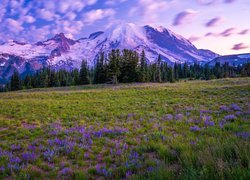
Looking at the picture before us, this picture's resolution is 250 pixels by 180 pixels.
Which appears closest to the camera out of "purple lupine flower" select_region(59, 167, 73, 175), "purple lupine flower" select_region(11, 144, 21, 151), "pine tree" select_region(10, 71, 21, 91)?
"purple lupine flower" select_region(59, 167, 73, 175)

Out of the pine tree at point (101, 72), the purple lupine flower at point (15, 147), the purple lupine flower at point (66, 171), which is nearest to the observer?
the purple lupine flower at point (66, 171)

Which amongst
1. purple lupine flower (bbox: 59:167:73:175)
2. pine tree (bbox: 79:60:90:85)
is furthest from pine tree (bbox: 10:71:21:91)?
purple lupine flower (bbox: 59:167:73:175)

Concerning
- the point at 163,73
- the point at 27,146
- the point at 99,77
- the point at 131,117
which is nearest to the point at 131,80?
the point at 99,77

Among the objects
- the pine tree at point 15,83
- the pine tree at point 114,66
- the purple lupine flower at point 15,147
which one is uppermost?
the pine tree at point 114,66

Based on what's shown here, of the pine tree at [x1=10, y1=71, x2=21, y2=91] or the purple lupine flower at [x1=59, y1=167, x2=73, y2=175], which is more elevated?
A: the pine tree at [x1=10, y1=71, x2=21, y2=91]

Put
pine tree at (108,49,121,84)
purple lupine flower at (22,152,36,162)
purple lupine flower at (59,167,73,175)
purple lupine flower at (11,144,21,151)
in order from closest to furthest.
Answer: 1. purple lupine flower at (59,167,73,175)
2. purple lupine flower at (22,152,36,162)
3. purple lupine flower at (11,144,21,151)
4. pine tree at (108,49,121,84)

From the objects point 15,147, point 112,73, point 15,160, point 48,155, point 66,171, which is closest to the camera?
point 66,171

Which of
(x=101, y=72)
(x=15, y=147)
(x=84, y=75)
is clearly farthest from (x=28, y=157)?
(x=84, y=75)

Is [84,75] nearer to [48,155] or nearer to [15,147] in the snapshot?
[15,147]

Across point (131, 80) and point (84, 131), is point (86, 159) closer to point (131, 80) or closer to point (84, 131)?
point (84, 131)

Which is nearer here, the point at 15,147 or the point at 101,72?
the point at 15,147

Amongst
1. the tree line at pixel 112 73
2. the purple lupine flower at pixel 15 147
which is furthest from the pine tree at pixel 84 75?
the purple lupine flower at pixel 15 147

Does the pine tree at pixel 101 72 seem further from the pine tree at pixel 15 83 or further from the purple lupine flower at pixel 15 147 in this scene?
the purple lupine flower at pixel 15 147

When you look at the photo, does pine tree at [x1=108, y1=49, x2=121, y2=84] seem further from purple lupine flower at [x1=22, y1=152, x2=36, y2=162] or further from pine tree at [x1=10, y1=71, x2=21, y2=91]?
purple lupine flower at [x1=22, y1=152, x2=36, y2=162]
